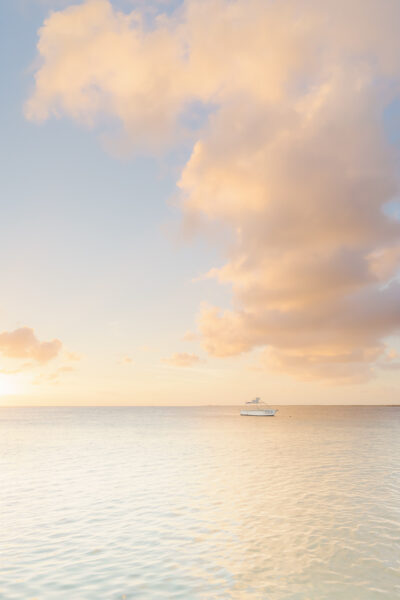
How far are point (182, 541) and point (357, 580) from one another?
294 inches

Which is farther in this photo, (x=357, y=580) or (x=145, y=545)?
(x=145, y=545)

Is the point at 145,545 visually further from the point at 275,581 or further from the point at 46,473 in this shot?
the point at 46,473

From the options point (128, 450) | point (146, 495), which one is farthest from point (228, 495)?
point (128, 450)

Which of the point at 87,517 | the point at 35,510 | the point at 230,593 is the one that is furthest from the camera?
the point at 35,510

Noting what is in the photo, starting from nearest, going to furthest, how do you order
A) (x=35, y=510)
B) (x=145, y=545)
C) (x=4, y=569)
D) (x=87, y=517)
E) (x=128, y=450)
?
(x=4, y=569) < (x=145, y=545) < (x=87, y=517) < (x=35, y=510) < (x=128, y=450)

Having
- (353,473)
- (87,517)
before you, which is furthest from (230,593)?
(353,473)

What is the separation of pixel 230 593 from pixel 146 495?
16.2m

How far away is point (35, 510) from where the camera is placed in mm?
24641

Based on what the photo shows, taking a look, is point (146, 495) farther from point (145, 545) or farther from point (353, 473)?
point (353, 473)

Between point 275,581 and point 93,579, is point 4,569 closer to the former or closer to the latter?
point 93,579

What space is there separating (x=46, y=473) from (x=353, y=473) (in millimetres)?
27544

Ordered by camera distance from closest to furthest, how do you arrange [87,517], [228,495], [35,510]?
[87,517] < [35,510] < [228,495]

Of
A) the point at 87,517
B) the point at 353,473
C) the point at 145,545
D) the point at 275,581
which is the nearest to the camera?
the point at 275,581

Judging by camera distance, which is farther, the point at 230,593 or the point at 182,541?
the point at 182,541
